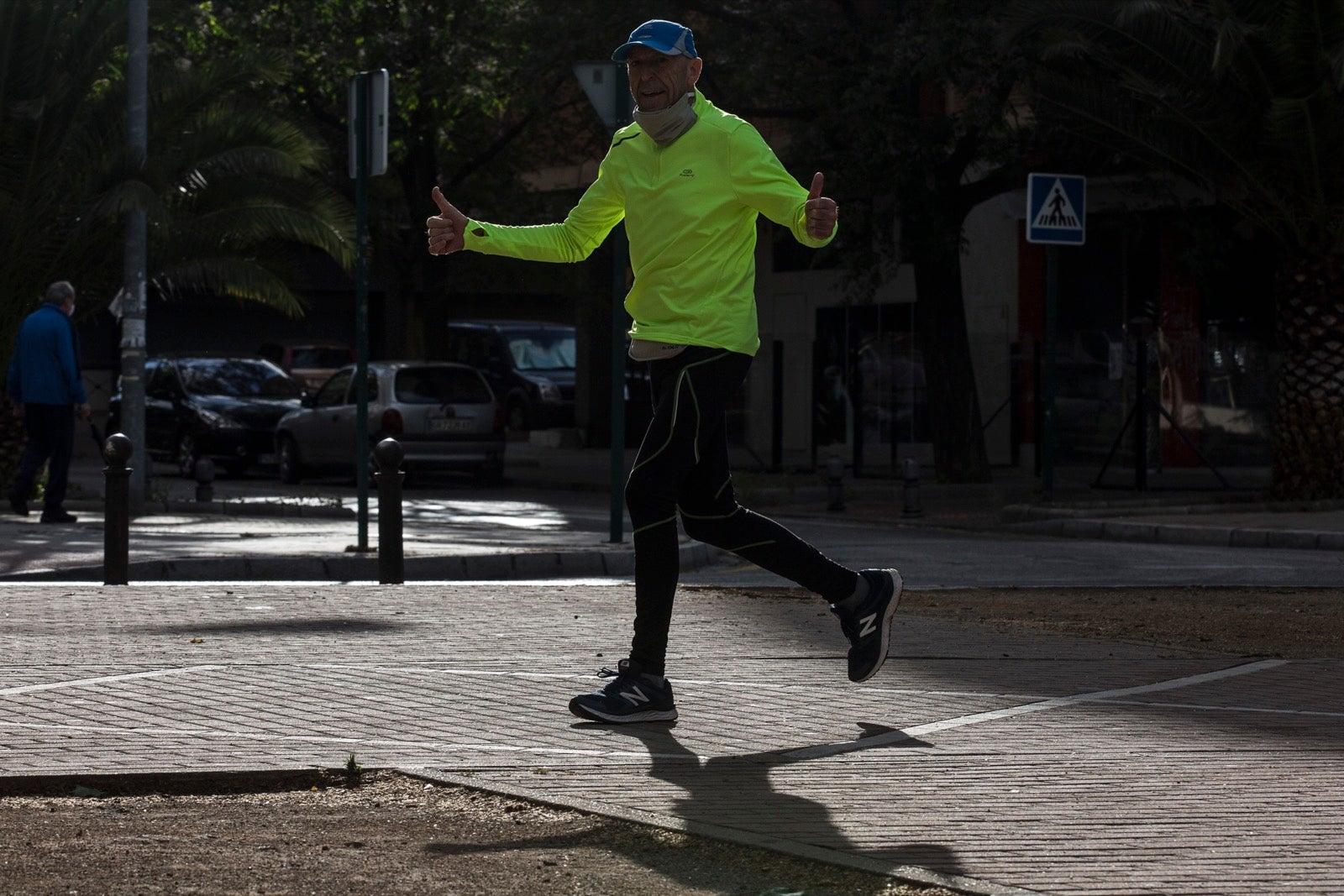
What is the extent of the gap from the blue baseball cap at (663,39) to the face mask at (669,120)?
0.15m

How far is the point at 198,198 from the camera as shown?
772 inches

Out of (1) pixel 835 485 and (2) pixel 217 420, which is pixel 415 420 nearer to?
(2) pixel 217 420

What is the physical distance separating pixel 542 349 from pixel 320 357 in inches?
178

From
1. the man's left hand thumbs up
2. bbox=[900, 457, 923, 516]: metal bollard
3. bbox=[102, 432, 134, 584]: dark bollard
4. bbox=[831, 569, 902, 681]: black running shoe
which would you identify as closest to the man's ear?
the man's left hand thumbs up

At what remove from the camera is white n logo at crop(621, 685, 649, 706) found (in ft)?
20.1

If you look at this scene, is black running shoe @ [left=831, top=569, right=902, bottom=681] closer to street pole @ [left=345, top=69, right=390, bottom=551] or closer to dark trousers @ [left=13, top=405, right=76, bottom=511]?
street pole @ [left=345, top=69, right=390, bottom=551]

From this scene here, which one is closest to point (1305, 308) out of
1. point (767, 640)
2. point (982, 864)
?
point (767, 640)

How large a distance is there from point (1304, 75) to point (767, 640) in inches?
425

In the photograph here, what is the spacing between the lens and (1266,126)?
56.5 ft

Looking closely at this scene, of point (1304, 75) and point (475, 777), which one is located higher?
point (1304, 75)

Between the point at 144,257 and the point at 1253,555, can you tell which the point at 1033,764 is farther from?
the point at 144,257

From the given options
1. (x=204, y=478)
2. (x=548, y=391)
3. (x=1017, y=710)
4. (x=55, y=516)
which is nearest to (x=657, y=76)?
(x=1017, y=710)

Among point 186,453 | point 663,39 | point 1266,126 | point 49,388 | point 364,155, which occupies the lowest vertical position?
point 186,453

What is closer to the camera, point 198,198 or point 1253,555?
point 1253,555
